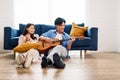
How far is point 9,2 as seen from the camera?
20.8 ft

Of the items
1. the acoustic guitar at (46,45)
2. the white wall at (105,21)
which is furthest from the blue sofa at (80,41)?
the white wall at (105,21)

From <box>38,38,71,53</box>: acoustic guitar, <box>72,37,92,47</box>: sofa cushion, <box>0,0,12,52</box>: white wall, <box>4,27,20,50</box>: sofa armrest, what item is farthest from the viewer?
<box>0,0,12,52</box>: white wall

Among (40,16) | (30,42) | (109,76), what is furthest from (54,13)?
(109,76)

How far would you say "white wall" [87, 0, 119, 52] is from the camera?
21.2 ft

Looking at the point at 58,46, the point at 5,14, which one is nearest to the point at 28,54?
the point at 58,46

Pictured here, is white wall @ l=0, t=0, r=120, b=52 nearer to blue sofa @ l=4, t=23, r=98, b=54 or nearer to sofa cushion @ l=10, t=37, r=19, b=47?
blue sofa @ l=4, t=23, r=98, b=54

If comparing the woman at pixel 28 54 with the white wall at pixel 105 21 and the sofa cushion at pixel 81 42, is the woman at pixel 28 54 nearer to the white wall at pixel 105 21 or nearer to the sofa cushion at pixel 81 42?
the sofa cushion at pixel 81 42

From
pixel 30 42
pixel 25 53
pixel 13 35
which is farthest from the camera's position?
pixel 13 35

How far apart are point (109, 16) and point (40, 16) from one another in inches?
70.8

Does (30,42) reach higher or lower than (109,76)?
higher

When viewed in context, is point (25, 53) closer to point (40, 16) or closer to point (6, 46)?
point (6, 46)

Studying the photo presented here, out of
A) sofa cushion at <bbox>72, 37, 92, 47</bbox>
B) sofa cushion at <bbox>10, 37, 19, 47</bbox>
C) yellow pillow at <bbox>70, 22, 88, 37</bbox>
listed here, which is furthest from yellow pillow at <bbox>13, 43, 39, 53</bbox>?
yellow pillow at <bbox>70, 22, 88, 37</bbox>

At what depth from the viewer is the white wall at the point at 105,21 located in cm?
646

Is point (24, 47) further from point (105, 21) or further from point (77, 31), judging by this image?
point (105, 21)
